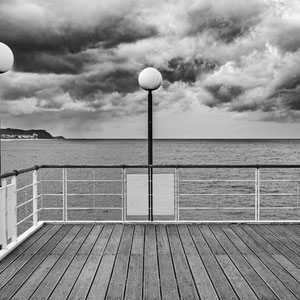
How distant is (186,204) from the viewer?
15.0m

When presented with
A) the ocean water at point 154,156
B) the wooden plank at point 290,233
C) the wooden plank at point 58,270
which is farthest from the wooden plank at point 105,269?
the ocean water at point 154,156

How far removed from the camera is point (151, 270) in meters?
2.67

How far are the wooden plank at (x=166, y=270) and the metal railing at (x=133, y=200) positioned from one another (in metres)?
0.57

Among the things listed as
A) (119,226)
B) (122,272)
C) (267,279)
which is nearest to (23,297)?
(122,272)

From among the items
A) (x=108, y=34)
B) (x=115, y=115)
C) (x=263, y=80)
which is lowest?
(x=115, y=115)

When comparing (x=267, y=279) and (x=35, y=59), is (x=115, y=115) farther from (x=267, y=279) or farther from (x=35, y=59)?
Result: (x=267, y=279)

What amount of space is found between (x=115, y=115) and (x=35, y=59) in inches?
351

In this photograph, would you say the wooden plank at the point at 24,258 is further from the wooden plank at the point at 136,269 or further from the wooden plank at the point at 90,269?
the wooden plank at the point at 136,269

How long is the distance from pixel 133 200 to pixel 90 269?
1.59 m

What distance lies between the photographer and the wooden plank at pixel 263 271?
2271mm

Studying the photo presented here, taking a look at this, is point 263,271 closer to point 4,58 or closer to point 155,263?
point 155,263

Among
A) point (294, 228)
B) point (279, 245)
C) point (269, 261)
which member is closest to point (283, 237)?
point (279, 245)

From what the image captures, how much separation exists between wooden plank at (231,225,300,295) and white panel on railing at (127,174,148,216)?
96 centimetres

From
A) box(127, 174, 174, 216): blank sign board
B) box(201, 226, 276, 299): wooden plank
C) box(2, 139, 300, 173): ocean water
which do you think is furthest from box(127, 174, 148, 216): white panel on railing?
box(2, 139, 300, 173): ocean water
